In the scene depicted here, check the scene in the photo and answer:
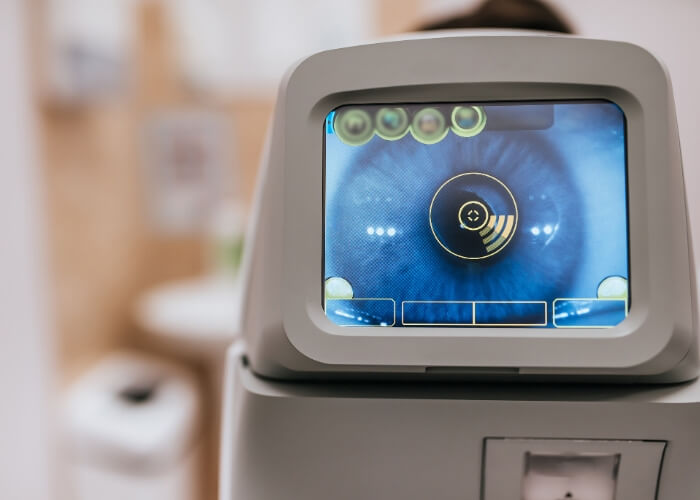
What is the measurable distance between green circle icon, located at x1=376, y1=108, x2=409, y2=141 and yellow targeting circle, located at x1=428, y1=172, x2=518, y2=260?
0.16 feet

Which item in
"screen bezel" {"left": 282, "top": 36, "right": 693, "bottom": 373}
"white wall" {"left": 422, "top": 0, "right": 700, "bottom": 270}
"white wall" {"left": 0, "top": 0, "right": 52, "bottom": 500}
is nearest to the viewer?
"screen bezel" {"left": 282, "top": 36, "right": 693, "bottom": 373}

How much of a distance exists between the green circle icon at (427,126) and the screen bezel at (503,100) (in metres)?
0.01

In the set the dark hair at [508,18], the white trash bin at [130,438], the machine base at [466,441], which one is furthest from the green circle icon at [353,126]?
the white trash bin at [130,438]

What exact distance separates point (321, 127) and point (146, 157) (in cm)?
159

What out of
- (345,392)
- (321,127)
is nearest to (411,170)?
(321,127)

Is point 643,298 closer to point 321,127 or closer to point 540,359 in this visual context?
point 540,359

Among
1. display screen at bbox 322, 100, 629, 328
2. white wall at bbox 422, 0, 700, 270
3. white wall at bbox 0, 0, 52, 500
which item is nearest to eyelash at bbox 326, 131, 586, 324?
display screen at bbox 322, 100, 629, 328

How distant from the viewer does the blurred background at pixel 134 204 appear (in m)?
1.28

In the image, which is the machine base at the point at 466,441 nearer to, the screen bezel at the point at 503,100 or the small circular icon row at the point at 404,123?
the screen bezel at the point at 503,100

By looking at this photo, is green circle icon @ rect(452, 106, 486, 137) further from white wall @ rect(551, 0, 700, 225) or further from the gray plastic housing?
white wall @ rect(551, 0, 700, 225)

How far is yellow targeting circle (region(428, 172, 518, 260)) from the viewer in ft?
1.28

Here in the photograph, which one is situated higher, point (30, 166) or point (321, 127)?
point (30, 166)

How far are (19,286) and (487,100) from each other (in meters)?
1.25

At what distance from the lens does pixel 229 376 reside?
49 centimetres
